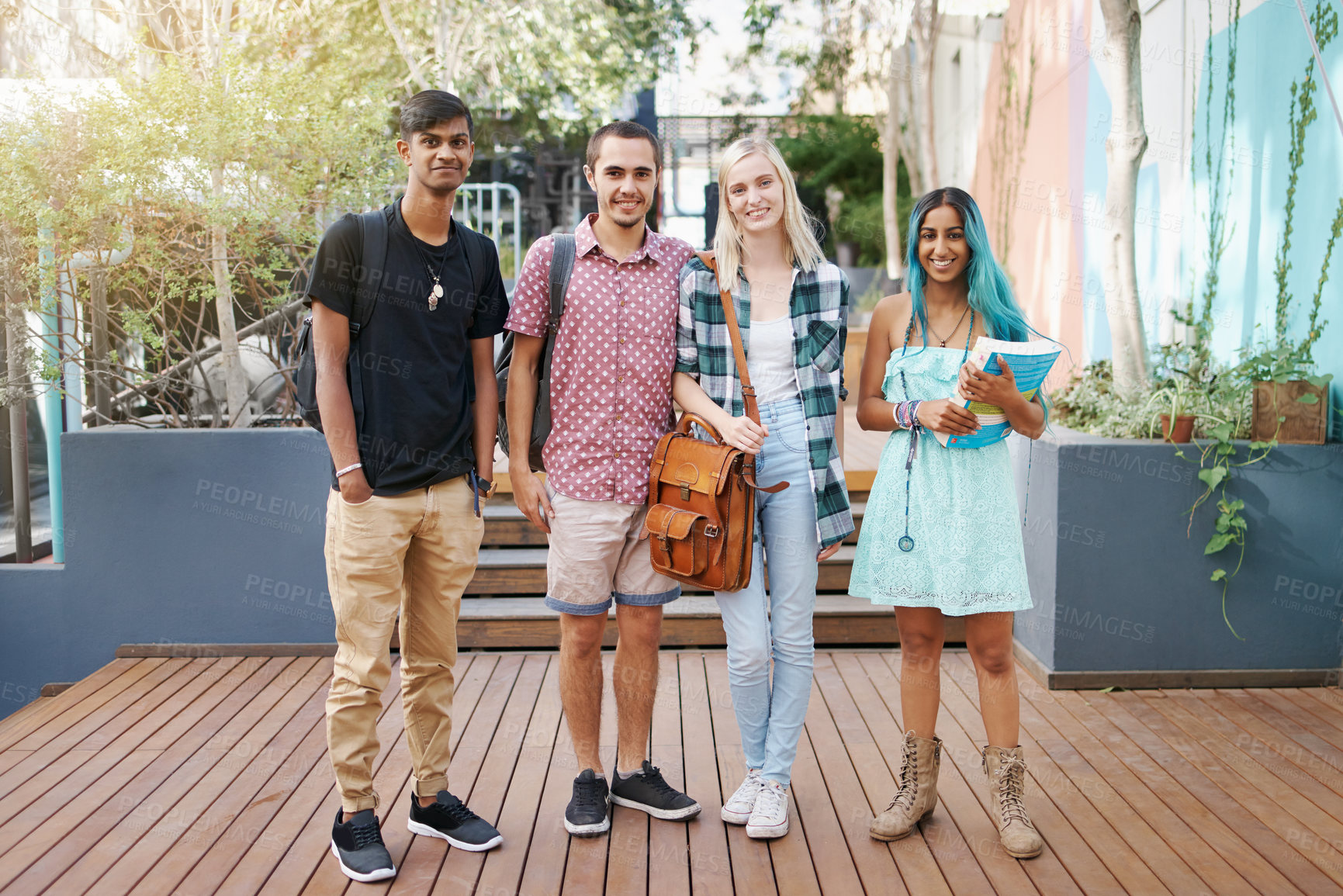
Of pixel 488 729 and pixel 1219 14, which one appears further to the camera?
pixel 1219 14

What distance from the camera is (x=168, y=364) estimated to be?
4805mm

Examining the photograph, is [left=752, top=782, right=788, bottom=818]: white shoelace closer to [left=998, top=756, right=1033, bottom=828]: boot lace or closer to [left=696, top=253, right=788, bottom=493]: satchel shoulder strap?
[left=998, top=756, right=1033, bottom=828]: boot lace

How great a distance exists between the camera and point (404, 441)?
91.2 inches

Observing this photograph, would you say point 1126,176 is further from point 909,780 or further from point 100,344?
point 100,344

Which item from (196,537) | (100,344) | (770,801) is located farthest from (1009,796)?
(100,344)

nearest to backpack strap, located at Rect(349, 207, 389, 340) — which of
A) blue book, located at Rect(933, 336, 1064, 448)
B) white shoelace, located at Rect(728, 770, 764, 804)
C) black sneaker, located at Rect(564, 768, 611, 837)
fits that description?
black sneaker, located at Rect(564, 768, 611, 837)

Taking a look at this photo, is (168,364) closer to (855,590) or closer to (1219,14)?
(855,590)

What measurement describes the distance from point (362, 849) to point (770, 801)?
993 millimetres

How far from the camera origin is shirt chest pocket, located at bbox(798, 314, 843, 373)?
246 cm

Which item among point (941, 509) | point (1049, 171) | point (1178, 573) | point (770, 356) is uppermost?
point (1049, 171)

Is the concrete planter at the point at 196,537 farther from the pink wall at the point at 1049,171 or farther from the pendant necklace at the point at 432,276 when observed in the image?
the pink wall at the point at 1049,171

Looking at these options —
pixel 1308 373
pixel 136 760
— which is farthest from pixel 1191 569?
pixel 136 760

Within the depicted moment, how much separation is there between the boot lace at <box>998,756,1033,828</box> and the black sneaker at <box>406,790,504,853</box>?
1.26 m

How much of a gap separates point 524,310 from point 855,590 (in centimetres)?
109
